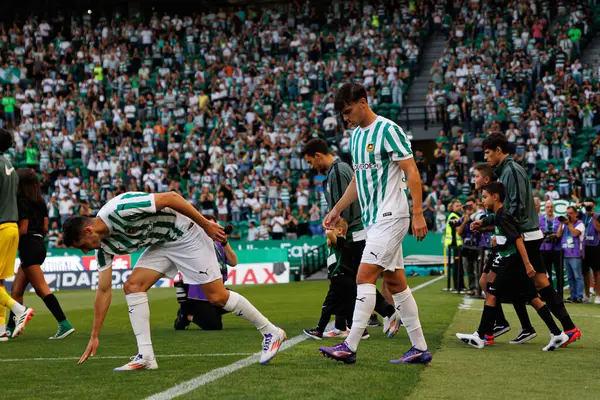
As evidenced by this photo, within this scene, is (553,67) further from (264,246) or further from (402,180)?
(402,180)

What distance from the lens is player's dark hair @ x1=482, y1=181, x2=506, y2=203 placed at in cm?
868

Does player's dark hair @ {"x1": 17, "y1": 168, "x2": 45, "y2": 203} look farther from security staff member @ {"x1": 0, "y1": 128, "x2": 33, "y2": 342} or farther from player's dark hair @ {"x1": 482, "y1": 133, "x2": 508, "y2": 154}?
player's dark hair @ {"x1": 482, "y1": 133, "x2": 508, "y2": 154}

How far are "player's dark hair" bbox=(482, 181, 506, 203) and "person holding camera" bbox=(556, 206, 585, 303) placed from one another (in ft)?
26.9

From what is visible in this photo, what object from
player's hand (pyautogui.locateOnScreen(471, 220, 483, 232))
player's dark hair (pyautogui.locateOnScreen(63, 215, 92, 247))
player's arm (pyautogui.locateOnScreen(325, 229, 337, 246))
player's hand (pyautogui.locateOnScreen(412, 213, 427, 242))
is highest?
player's dark hair (pyautogui.locateOnScreen(63, 215, 92, 247))

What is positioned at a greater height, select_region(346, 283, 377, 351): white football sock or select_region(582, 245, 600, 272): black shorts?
select_region(346, 283, 377, 351): white football sock

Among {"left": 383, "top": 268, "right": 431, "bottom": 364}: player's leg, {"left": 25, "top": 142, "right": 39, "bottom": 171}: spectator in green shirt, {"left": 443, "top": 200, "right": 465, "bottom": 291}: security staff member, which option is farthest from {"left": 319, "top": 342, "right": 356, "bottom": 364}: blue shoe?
{"left": 25, "top": 142, "right": 39, "bottom": 171}: spectator in green shirt

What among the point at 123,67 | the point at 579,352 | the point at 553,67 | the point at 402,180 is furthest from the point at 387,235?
the point at 123,67

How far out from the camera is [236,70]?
38062mm

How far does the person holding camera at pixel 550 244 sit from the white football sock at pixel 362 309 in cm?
1012

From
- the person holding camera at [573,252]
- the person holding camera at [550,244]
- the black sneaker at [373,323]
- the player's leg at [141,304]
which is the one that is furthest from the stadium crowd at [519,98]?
the player's leg at [141,304]

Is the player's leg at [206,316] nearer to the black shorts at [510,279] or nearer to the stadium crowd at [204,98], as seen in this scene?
the black shorts at [510,279]

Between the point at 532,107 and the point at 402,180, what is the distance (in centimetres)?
2407

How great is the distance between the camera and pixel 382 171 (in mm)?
6961

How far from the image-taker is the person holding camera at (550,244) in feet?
54.2
